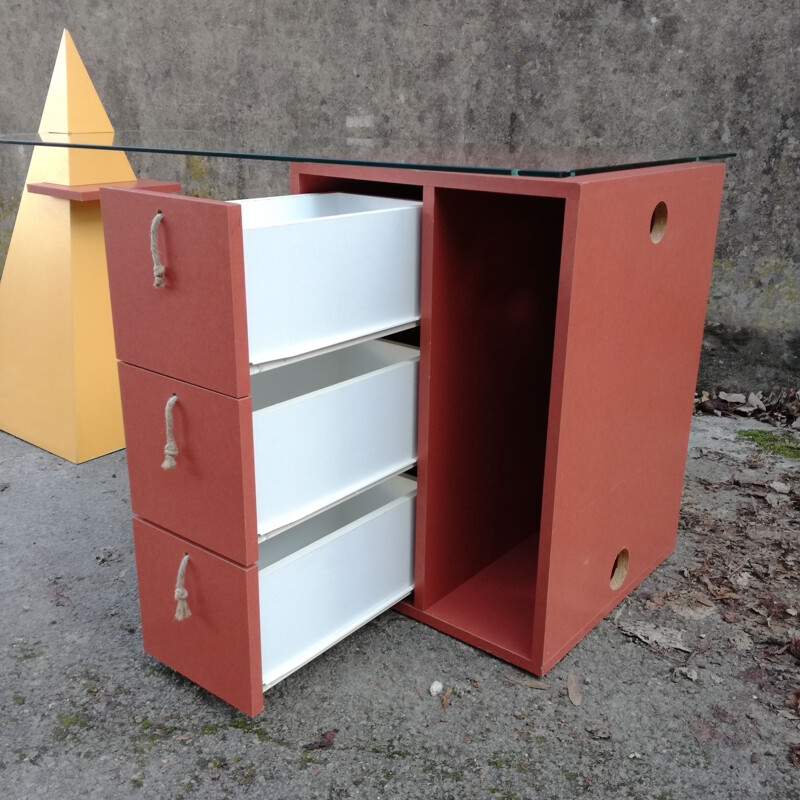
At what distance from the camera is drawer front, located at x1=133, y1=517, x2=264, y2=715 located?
1.63 m

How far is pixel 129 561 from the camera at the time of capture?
7.95 feet

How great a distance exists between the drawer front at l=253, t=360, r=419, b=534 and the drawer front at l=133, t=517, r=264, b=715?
0.50ft

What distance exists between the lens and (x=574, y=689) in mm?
1865

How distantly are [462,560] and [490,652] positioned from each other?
310 mm

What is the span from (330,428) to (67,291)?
5.74 ft

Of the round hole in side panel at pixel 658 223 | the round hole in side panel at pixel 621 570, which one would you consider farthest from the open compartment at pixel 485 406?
the round hole in side panel at pixel 658 223

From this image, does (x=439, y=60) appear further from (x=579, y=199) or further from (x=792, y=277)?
(x=579, y=199)

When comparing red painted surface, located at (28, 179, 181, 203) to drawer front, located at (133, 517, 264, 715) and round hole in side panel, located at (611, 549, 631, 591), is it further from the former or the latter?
round hole in side panel, located at (611, 549, 631, 591)

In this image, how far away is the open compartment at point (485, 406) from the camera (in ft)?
6.36

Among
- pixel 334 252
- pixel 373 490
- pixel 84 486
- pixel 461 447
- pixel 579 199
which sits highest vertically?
pixel 579 199

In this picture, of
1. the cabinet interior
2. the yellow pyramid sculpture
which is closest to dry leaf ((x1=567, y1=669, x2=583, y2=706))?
the cabinet interior

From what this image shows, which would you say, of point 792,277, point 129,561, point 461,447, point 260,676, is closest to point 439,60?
point 792,277

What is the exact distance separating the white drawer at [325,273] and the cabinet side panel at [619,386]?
15.0 inches

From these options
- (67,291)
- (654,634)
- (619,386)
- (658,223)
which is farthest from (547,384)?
(67,291)
